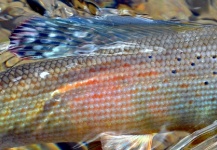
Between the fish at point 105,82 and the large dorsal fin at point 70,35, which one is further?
the large dorsal fin at point 70,35

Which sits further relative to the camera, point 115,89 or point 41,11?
point 41,11

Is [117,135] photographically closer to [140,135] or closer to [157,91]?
[140,135]

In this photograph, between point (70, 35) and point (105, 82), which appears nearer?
point (105, 82)

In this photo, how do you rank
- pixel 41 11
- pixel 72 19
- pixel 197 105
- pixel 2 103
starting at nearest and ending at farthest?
pixel 2 103 < pixel 197 105 < pixel 72 19 < pixel 41 11

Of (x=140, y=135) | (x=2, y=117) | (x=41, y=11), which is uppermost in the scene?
(x=41, y=11)

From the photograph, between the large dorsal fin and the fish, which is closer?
the fish

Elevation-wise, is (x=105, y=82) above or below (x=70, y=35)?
below

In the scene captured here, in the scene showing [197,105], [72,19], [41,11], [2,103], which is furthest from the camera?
[41,11]

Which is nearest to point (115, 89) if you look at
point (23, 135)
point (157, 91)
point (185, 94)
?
point (157, 91)
